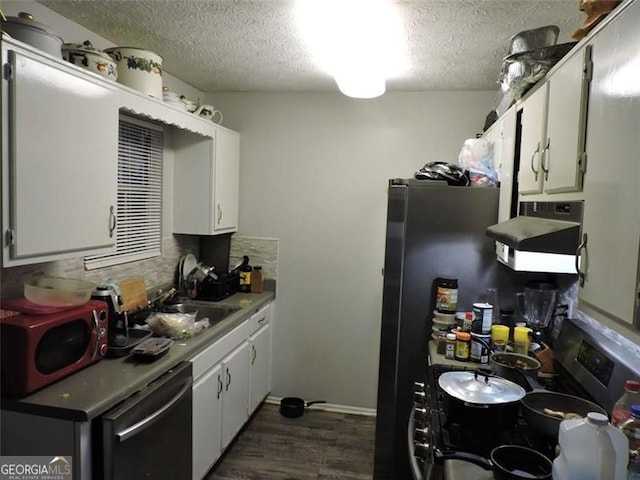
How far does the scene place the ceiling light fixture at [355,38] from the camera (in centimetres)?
178

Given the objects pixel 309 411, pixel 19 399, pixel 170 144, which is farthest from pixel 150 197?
pixel 309 411

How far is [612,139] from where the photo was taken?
1.02 m

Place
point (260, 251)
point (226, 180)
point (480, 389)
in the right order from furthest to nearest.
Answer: point (260, 251), point (226, 180), point (480, 389)

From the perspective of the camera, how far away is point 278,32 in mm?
2078

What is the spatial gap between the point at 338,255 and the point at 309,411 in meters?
1.20

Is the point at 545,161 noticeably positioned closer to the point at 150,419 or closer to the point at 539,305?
the point at 539,305

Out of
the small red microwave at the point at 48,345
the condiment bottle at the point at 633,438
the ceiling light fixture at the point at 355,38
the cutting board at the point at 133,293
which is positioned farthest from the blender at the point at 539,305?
the cutting board at the point at 133,293

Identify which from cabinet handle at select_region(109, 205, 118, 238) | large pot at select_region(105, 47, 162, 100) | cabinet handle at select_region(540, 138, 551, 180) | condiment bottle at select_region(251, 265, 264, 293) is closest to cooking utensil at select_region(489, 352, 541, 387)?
cabinet handle at select_region(540, 138, 551, 180)

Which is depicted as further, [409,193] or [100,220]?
[409,193]

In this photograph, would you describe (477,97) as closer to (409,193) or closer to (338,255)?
(409,193)

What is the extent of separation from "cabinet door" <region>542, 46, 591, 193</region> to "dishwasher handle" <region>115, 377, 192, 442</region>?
1650 millimetres

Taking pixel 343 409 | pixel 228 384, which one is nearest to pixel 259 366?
pixel 228 384

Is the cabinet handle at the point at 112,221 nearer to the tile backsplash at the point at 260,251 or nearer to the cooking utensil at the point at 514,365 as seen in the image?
the tile backsplash at the point at 260,251

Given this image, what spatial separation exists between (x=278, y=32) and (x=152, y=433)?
6.04 ft
